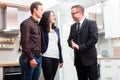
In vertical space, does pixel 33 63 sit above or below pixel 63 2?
below

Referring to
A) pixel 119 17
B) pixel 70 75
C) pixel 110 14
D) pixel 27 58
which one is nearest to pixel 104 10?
pixel 110 14

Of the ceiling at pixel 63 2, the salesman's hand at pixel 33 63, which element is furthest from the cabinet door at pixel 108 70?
the salesman's hand at pixel 33 63

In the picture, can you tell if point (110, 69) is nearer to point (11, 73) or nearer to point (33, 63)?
point (11, 73)

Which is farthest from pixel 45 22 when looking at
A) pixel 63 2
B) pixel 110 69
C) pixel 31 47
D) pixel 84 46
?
pixel 63 2

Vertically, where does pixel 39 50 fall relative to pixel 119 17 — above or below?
below

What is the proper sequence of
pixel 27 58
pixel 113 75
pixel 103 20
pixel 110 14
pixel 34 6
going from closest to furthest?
1. pixel 27 58
2. pixel 34 6
3. pixel 113 75
4. pixel 110 14
5. pixel 103 20

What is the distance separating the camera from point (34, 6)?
222 centimetres

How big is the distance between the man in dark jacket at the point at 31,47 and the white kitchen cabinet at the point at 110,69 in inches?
87.2

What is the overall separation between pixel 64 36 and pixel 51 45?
275 cm

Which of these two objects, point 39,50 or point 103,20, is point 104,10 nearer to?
point 103,20

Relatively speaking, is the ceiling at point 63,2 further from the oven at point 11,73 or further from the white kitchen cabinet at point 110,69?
the oven at point 11,73

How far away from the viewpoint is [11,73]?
331 cm

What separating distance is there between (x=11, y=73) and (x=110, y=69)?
206 centimetres

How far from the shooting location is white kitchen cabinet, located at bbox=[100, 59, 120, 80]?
387 cm
